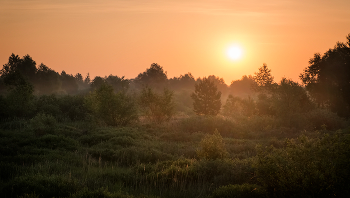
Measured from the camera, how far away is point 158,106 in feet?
107

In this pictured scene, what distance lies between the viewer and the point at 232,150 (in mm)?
18844

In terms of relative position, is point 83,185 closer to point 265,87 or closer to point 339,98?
point 339,98

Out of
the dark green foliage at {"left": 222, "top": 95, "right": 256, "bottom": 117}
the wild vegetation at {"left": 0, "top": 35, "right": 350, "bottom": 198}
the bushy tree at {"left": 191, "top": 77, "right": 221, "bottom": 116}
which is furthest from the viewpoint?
the bushy tree at {"left": 191, "top": 77, "right": 221, "bottom": 116}

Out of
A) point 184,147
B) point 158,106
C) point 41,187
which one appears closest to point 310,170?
point 41,187

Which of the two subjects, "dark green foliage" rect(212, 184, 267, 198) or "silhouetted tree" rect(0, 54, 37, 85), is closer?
"dark green foliage" rect(212, 184, 267, 198)

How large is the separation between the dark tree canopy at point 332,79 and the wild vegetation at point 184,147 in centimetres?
13

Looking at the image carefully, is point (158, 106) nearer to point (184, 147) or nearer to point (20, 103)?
point (184, 147)

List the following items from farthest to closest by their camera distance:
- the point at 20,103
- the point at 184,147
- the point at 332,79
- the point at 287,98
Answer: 1. the point at 332,79
2. the point at 287,98
3. the point at 20,103
4. the point at 184,147

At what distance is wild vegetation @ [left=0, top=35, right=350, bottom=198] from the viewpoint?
29.2 ft

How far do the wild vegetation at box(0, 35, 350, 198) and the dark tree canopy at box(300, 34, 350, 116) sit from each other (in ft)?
0.41

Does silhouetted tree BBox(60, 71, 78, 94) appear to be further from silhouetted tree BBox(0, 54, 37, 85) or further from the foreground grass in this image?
the foreground grass

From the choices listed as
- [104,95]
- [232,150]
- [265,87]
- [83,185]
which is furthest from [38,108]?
[265,87]

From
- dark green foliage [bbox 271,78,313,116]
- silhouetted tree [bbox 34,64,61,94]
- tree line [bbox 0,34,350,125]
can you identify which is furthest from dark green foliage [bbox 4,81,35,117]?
silhouetted tree [bbox 34,64,61,94]

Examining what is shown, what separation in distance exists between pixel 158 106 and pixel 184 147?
13.8 metres
